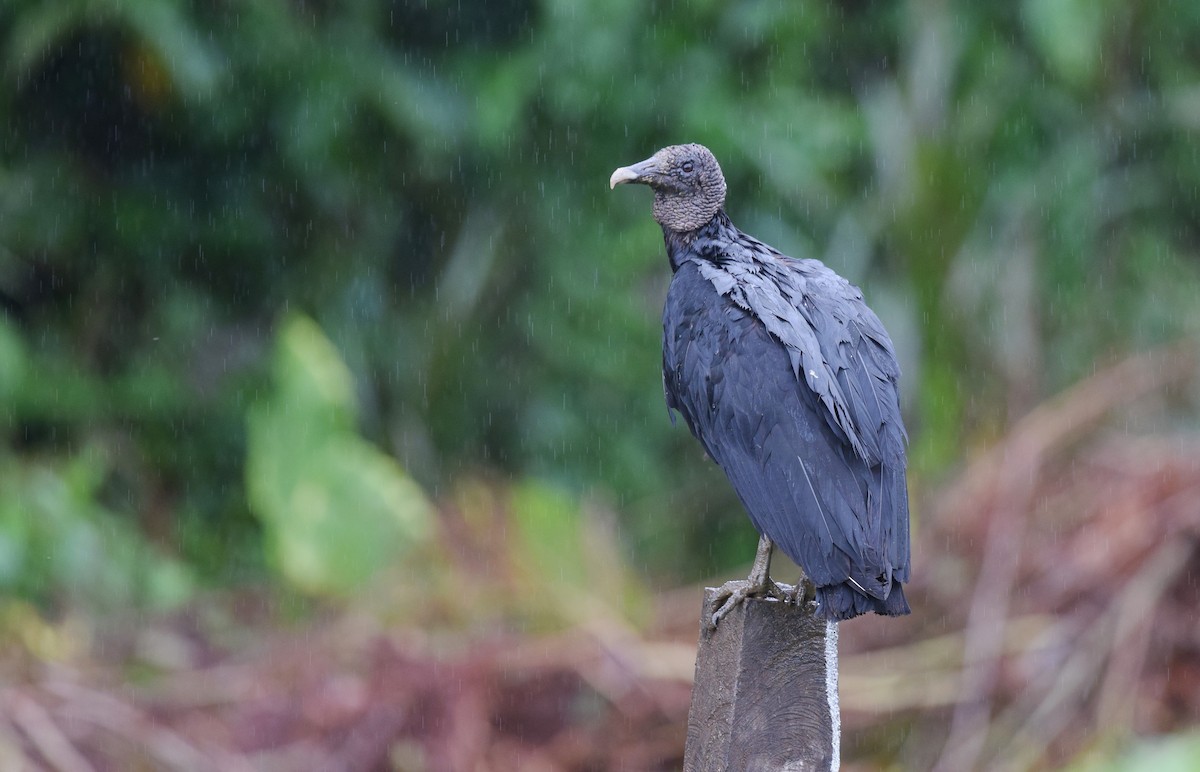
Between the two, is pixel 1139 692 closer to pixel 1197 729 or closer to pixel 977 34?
pixel 1197 729

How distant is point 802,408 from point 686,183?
24.5 inches

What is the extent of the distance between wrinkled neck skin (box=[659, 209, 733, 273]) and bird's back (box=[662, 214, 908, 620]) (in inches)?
2.3

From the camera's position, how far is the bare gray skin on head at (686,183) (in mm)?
2748

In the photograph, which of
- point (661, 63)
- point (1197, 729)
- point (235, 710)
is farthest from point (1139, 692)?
point (661, 63)

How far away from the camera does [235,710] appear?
446 cm

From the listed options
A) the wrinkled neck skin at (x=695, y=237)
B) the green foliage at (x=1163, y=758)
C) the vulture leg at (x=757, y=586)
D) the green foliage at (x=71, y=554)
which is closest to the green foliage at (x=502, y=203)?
the green foliage at (x=71, y=554)

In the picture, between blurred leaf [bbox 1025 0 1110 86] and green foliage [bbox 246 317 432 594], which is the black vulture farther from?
blurred leaf [bbox 1025 0 1110 86]

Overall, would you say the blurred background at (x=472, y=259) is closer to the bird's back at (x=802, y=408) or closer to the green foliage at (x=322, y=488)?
the green foliage at (x=322, y=488)

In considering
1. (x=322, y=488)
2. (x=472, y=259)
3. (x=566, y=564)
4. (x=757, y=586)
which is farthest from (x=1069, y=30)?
(x=757, y=586)

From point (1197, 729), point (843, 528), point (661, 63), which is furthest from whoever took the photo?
point (661, 63)

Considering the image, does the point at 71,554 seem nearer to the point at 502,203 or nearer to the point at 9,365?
the point at 9,365

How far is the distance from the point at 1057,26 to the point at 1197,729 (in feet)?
11.7

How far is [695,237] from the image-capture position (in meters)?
2.79

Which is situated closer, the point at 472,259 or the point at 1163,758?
the point at 1163,758
